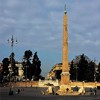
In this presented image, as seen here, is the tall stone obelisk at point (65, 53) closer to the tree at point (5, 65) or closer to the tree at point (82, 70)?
the tree at point (82, 70)

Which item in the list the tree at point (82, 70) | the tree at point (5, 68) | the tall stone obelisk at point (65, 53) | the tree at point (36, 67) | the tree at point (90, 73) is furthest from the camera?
the tree at point (5, 68)

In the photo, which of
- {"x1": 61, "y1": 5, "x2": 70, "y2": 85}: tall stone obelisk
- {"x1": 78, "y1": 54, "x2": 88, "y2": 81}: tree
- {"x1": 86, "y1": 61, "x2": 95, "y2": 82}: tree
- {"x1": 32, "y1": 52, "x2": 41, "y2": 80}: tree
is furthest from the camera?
{"x1": 86, "y1": 61, "x2": 95, "y2": 82}: tree

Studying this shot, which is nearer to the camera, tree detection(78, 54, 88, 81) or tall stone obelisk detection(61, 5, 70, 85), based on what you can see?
tall stone obelisk detection(61, 5, 70, 85)

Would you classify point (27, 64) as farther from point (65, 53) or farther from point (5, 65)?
point (65, 53)

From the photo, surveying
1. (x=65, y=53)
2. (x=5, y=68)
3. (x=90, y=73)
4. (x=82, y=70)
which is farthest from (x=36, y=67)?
(x=65, y=53)

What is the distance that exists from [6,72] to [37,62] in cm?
1156

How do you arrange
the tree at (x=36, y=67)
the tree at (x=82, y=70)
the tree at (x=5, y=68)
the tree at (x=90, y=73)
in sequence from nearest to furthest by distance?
the tree at (x=82, y=70) → the tree at (x=36, y=67) → the tree at (x=90, y=73) → the tree at (x=5, y=68)

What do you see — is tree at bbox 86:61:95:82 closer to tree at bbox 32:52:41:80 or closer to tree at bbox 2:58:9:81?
tree at bbox 32:52:41:80

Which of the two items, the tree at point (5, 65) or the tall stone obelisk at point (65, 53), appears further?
the tree at point (5, 65)

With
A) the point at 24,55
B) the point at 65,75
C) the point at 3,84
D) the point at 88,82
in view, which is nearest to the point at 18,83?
the point at 3,84

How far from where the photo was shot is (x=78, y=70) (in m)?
109

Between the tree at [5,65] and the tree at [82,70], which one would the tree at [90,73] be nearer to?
the tree at [82,70]

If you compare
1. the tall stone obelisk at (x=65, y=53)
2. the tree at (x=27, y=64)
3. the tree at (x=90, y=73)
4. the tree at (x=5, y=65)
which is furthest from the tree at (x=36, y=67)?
the tall stone obelisk at (x=65, y=53)

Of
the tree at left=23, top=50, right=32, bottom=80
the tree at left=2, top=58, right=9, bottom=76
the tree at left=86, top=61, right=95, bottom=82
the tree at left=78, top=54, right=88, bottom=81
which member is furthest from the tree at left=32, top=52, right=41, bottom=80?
the tree at left=86, top=61, right=95, bottom=82
